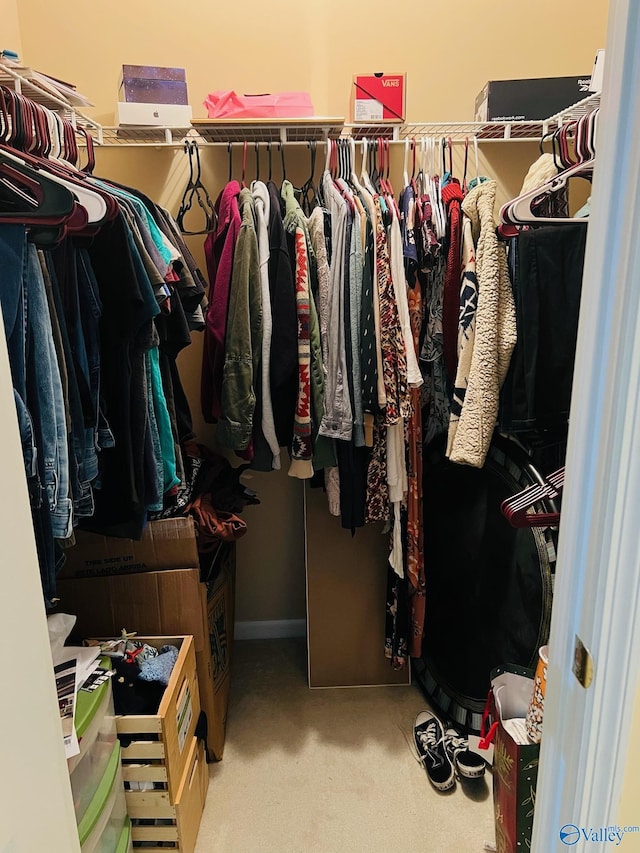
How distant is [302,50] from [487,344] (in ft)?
4.17

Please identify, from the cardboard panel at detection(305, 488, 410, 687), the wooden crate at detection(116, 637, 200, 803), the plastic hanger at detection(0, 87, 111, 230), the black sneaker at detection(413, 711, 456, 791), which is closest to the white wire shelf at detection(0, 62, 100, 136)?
the plastic hanger at detection(0, 87, 111, 230)

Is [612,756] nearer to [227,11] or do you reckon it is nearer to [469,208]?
[469,208]

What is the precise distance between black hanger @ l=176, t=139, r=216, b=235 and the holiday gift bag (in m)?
1.63

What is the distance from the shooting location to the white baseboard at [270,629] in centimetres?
243

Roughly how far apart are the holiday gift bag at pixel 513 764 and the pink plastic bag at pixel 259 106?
175cm

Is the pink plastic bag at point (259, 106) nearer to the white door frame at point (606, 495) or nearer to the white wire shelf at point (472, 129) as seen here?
the white wire shelf at point (472, 129)

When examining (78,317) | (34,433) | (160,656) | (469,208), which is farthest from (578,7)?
(160,656)

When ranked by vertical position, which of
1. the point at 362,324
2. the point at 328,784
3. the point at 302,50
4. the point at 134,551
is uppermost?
the point at 302,50

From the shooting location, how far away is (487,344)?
59.7 inches

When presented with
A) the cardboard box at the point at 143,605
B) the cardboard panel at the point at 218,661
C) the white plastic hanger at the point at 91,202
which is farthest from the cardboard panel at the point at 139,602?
the white plastic hanger at the point at 91,202

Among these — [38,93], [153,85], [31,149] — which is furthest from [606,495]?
[153,85]

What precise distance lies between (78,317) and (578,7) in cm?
199

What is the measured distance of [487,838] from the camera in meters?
1.55

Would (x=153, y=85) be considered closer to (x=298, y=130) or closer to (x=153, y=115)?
(x=153, y=115)
